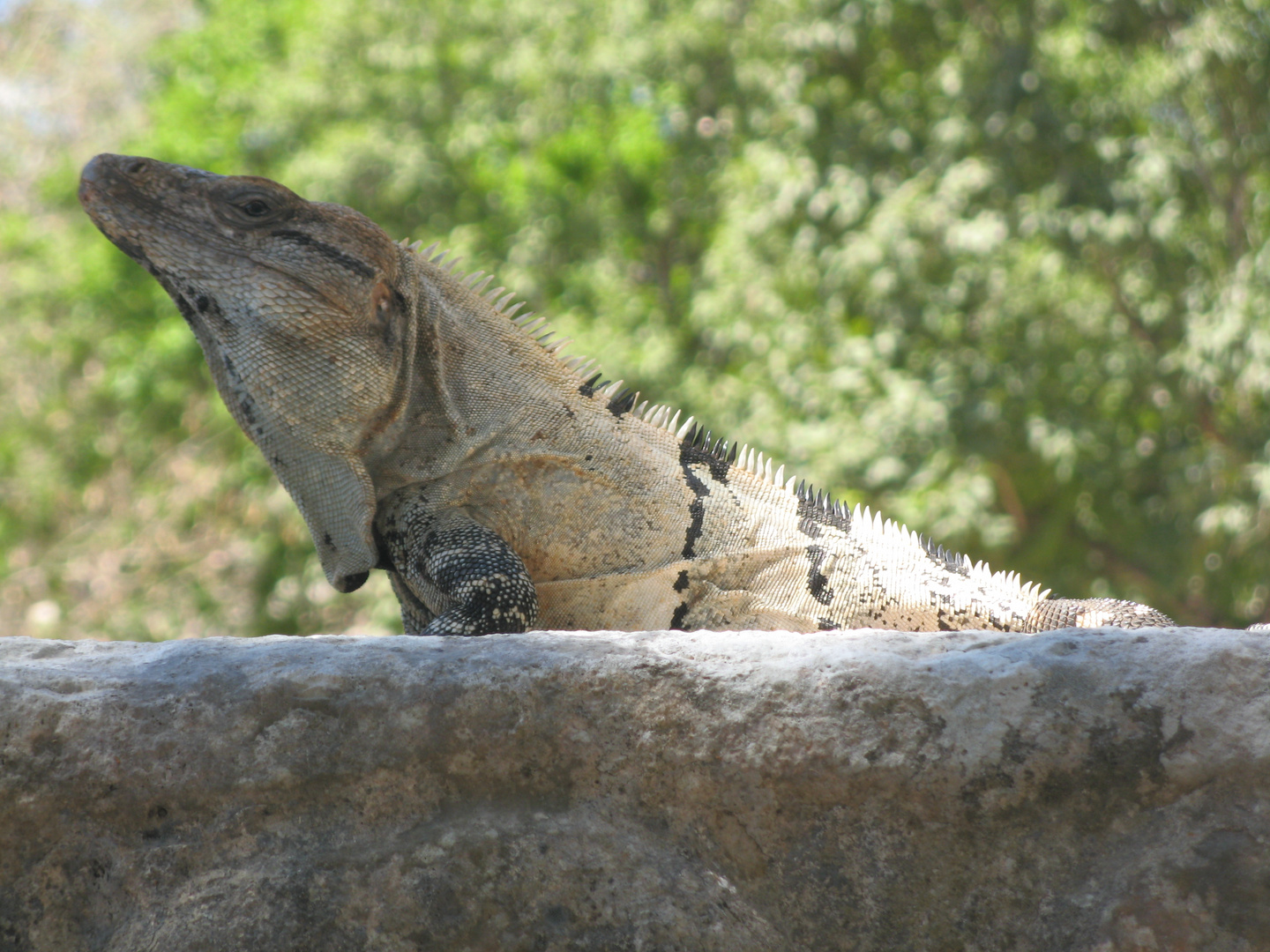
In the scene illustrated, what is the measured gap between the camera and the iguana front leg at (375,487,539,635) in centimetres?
342

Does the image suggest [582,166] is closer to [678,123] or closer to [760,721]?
[678,123]

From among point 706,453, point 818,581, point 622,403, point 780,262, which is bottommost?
point 780,262

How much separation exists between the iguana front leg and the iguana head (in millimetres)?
111

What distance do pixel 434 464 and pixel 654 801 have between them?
5.48 feet

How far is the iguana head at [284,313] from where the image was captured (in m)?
3.82

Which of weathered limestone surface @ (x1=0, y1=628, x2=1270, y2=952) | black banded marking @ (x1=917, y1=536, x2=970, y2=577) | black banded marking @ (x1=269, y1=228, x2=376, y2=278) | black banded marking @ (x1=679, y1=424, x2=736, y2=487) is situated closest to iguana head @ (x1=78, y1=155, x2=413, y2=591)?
black banded marking @ (x1=269, y1=228, x2=376, y2=278)

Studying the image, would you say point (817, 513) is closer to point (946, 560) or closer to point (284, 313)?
point (946, 560)

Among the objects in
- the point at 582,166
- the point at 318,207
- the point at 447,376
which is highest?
the point at 318,207

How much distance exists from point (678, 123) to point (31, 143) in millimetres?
12201

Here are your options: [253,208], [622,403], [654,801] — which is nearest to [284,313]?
[253,208]

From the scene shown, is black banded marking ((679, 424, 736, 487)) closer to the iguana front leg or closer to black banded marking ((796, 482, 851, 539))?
black banded marking ((796, 482, 851, 539))

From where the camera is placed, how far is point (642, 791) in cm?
261

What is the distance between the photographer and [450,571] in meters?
3.55

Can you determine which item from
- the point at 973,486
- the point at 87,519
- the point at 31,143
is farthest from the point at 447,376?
the point at 31,143
